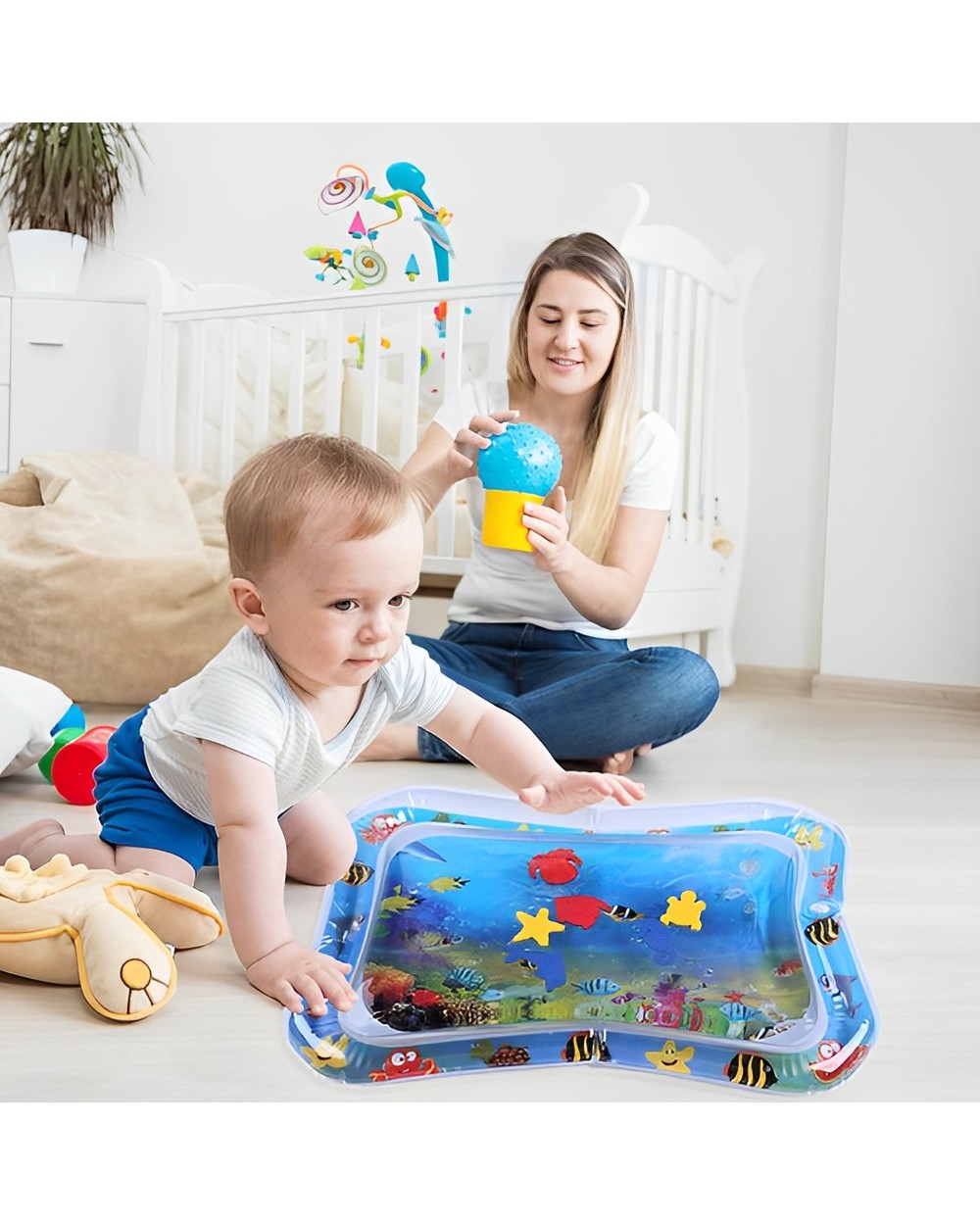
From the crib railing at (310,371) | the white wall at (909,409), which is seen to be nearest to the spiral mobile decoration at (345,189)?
the crib railing at (310,371)

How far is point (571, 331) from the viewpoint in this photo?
1385 mm

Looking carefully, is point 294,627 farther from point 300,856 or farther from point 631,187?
point 631,187

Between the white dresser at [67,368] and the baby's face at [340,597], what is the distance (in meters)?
1.88

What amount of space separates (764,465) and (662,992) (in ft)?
5.55

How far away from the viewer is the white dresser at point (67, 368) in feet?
8.10

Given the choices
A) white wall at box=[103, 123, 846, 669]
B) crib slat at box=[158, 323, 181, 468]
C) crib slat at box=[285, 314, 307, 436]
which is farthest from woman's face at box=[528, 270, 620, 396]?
crib slat at box=[158, 323, 181, 468]

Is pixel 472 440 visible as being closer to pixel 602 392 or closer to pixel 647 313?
pixel 602 392

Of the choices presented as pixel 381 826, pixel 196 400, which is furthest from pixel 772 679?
pixel 381 826

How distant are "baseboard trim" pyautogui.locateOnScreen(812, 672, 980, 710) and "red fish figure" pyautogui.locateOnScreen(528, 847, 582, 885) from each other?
1.31m

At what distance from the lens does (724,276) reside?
212 cm

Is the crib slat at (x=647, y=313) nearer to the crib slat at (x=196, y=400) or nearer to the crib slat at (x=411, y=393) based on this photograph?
the crib slat at (x=411, y=393)

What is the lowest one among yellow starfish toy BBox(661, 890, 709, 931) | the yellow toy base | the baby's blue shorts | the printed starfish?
the printed starfish

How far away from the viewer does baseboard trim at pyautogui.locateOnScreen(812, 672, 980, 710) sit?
210cm

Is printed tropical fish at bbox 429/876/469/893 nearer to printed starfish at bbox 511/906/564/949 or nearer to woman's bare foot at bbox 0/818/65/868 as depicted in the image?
printed starfish at bbox 511/906/564/949
